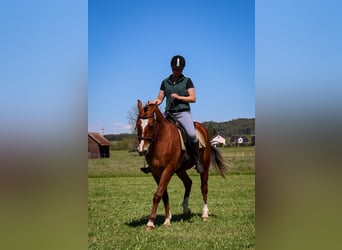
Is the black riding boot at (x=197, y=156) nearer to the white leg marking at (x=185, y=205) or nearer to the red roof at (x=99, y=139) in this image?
the white leg marking at (x=185, y=205)

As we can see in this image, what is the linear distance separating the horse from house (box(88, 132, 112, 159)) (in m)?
0.29

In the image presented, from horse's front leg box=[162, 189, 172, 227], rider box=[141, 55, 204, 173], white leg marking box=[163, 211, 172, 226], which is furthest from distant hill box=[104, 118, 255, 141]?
white leg marking box=[163, 211, 172, 226]

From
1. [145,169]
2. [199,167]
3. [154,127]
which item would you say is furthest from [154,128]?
[199,167]

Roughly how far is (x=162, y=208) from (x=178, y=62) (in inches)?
58.8

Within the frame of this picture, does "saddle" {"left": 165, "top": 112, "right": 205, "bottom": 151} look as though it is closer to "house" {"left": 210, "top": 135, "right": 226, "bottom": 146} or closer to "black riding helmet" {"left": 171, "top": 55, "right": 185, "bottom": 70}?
"house" {"left": 210, "top": 135, "right": 226, "bottom": 146}

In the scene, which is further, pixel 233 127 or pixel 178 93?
pixel 178 93

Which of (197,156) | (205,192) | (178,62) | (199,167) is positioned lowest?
(205,192)

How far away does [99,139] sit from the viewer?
3.32 metres

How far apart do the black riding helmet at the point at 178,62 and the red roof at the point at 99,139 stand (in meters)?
0.86

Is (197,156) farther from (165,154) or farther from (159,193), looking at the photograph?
(159,193)

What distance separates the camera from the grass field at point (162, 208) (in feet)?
11.1
